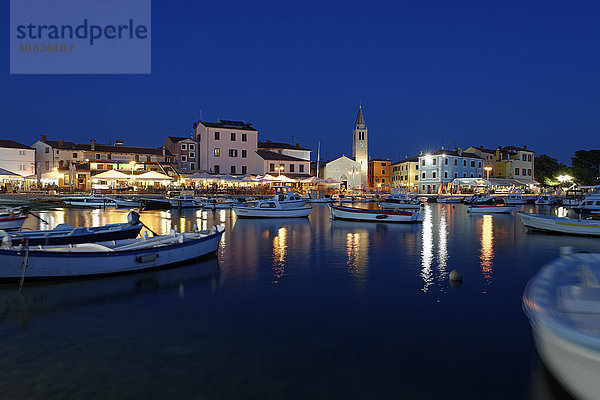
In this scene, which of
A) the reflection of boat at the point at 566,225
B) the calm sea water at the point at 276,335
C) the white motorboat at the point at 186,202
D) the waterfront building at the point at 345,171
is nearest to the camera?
the calm sea water at the point at 276,335

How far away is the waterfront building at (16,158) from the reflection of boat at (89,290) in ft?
213

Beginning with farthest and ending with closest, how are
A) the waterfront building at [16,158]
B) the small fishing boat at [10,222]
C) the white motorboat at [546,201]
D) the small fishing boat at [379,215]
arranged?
the waterfront building at [16,158] → the white motorboat at [546,201] → the small fishing boat at [379,215] → the small fishing boat at [10,222]

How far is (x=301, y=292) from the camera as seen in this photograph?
10656mm

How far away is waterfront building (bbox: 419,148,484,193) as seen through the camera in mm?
81875

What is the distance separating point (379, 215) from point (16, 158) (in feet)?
210

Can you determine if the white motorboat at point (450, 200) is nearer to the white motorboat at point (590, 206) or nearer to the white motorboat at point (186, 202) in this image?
the white motorboat at point (590, 206)

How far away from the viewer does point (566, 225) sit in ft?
74.5

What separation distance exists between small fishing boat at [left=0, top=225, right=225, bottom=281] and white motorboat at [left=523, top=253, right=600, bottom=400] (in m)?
10.2

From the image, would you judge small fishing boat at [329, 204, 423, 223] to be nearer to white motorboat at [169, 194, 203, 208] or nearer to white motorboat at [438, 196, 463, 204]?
white motorboat at [169, 194, 203, 208]

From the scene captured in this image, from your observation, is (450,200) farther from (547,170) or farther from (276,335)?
(276,335)

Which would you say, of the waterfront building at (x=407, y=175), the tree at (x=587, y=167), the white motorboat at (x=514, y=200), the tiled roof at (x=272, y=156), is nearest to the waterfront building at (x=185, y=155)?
the tiled roof at (x=272, y=156)

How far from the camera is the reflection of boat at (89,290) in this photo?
9102 mm

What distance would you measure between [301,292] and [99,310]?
16.3ft

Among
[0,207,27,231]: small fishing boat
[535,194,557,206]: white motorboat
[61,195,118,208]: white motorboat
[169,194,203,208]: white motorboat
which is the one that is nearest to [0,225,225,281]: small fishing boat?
[0,207,27,231]: small fishing boat
